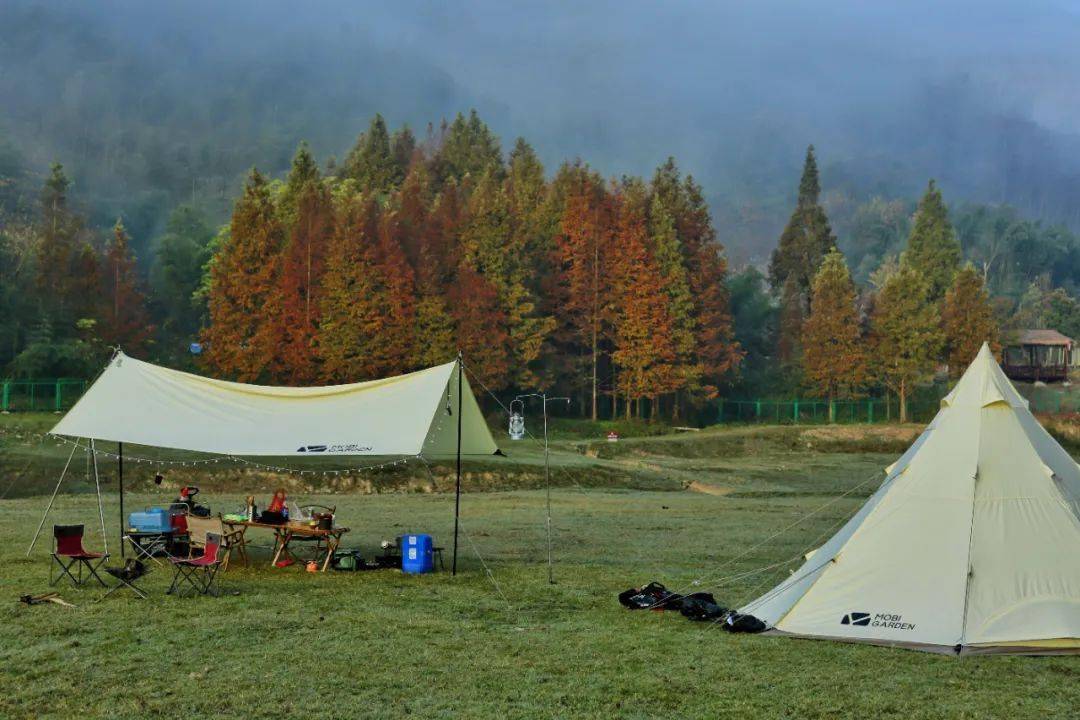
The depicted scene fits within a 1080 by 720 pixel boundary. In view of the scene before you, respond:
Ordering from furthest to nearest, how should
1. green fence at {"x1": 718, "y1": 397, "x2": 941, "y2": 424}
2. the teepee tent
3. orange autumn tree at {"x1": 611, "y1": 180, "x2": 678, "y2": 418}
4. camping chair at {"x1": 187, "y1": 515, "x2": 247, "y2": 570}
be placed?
green fence at {"x1": 718, "y1": 397, "x2": 941, "y2": 424}, orange autumn tree at {"x1": 611, "y1": 180, "x2": 678, "y2": 418}, camping chair at {"x1": 187, "y1": 515, "x2": 247, "y2": 570}, the teepee tent

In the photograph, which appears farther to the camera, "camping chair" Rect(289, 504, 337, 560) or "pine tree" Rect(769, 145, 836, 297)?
"pine tree" Rect(769, 145, 836, 297)

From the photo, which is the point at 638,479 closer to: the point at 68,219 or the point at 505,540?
the point at 505,540

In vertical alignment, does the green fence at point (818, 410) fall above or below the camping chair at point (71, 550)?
above

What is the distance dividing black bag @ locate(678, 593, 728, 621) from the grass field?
7.1 inches

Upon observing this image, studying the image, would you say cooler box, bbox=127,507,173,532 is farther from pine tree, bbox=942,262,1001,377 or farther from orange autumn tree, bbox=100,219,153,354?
pine tree, bbox=942,262,1001,377

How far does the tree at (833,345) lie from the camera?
67.5 m

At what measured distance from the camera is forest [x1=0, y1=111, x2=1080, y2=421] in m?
55.2

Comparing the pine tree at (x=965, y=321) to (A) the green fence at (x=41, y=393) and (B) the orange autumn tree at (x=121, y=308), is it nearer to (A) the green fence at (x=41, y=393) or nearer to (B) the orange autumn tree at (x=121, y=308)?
(B) the orange autumn tree at (x=121, y=308)

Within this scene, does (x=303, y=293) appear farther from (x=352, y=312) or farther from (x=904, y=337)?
(x=904, y=337)

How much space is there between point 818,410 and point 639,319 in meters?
15.2

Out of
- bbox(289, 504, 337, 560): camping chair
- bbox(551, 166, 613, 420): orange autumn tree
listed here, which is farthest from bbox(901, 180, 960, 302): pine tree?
bbox(289, 504, 337, 560): camping chair

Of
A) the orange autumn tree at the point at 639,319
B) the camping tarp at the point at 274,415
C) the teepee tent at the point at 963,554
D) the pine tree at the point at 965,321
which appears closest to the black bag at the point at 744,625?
the teepee tent at the point at 963,554

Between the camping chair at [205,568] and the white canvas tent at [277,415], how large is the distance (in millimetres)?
2165

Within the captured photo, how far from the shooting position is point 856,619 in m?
13.3
